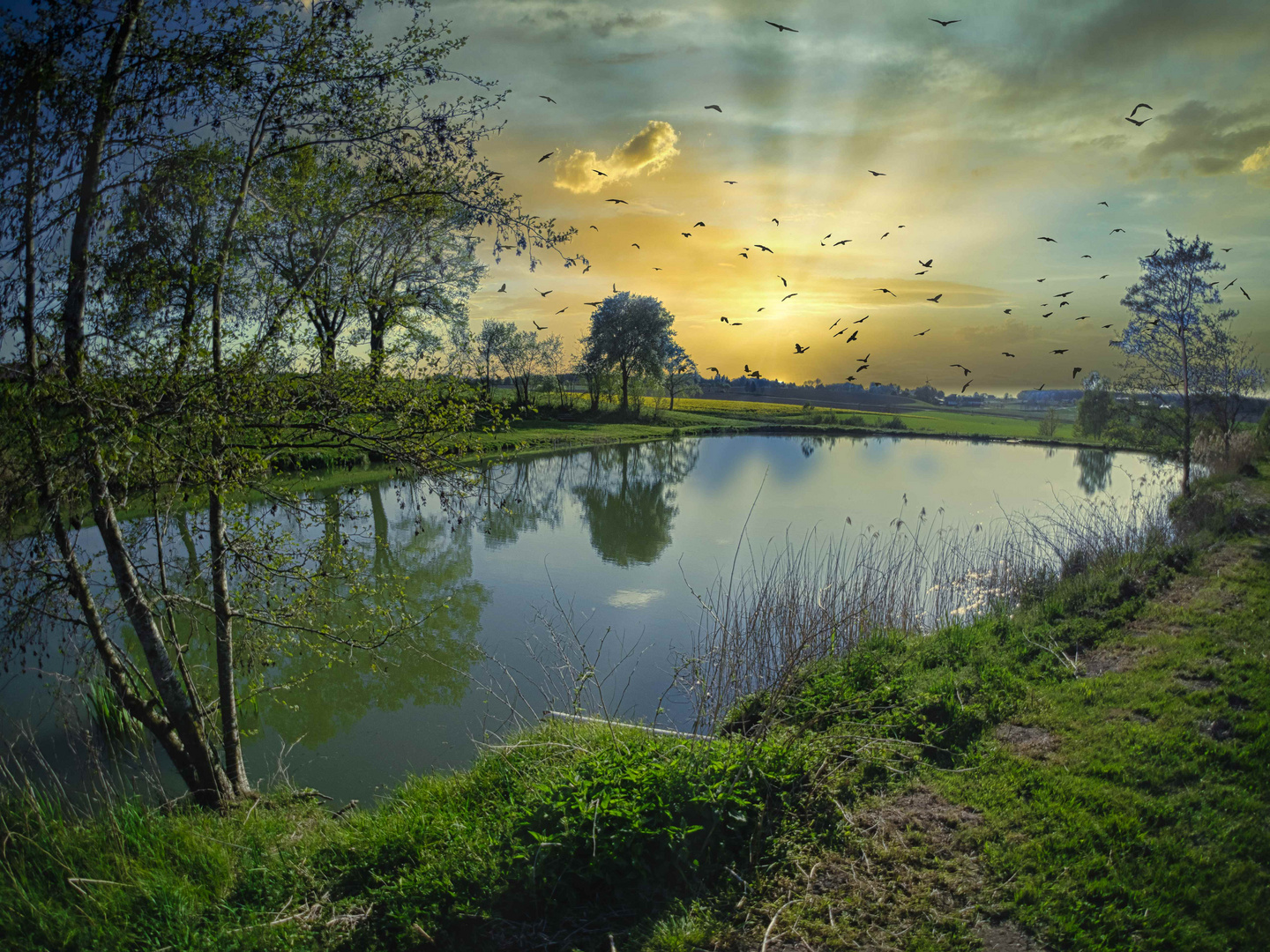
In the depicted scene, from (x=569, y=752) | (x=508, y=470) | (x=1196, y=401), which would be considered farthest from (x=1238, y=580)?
(x=508, y=470)

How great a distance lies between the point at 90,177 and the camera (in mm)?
4691

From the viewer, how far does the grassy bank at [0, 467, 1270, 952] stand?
3.22 metres

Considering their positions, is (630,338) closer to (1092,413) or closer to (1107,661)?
(1092,413)

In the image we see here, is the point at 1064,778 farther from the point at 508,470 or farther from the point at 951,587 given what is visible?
the point at 508,470

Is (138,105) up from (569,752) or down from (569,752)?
up

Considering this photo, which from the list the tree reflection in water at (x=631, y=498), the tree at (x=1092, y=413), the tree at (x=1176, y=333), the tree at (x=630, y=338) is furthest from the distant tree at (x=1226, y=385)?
the tree at (x=630, y=338)

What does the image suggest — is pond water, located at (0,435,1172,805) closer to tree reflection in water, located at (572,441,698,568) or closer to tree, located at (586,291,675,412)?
tree reflection in water, located at (572,441,698,568)

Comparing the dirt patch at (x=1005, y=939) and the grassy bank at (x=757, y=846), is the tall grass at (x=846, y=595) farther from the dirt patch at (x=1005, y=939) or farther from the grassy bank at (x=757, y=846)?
the dirt patch at (x=1005, y=939)

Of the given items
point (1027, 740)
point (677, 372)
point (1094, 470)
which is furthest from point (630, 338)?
point (1027, 740)

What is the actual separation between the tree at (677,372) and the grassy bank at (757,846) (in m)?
51.6

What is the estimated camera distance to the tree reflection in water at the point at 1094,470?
2547cm

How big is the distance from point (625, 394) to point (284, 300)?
48.4 metres

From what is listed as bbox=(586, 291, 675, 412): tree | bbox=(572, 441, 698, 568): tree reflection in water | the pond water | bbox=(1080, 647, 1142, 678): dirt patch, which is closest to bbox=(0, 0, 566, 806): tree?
the pond water

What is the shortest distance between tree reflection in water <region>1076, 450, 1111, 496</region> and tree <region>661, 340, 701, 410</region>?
30.4 m
